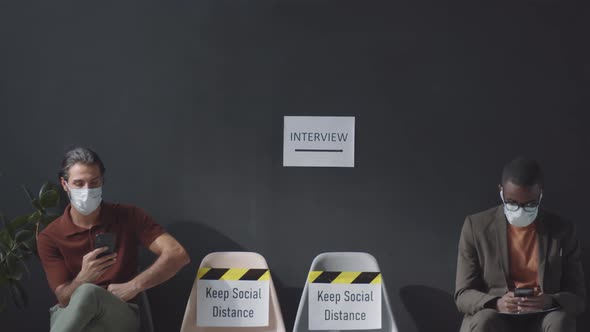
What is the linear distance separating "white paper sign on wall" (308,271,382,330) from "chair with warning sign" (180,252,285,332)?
0.23 meters

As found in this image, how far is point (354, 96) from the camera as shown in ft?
14.1

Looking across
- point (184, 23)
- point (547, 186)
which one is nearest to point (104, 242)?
point (184, 23)

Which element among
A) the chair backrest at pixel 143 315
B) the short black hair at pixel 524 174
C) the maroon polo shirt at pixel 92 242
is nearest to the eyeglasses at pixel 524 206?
the short black hair at pixel 524 174

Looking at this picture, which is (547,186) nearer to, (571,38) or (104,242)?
(571,38)

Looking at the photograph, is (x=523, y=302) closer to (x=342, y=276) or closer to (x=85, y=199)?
(x=342, y=276)

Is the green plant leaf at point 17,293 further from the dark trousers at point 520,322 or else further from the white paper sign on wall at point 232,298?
the dark trousers at point 520,322

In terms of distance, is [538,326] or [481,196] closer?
[538,326]

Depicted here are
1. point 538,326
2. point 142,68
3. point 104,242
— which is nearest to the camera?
point 538,326

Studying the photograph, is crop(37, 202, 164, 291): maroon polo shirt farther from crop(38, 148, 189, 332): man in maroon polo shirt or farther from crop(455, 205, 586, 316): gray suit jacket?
crop(455, 205, 586, 316): gray suit jacket

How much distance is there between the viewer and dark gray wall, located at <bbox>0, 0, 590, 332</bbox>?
429cm

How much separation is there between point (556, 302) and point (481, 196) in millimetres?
978

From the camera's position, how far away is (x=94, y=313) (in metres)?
3.31

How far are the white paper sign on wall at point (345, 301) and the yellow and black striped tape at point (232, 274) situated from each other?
0.29 m

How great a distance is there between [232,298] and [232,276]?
0.13 m
